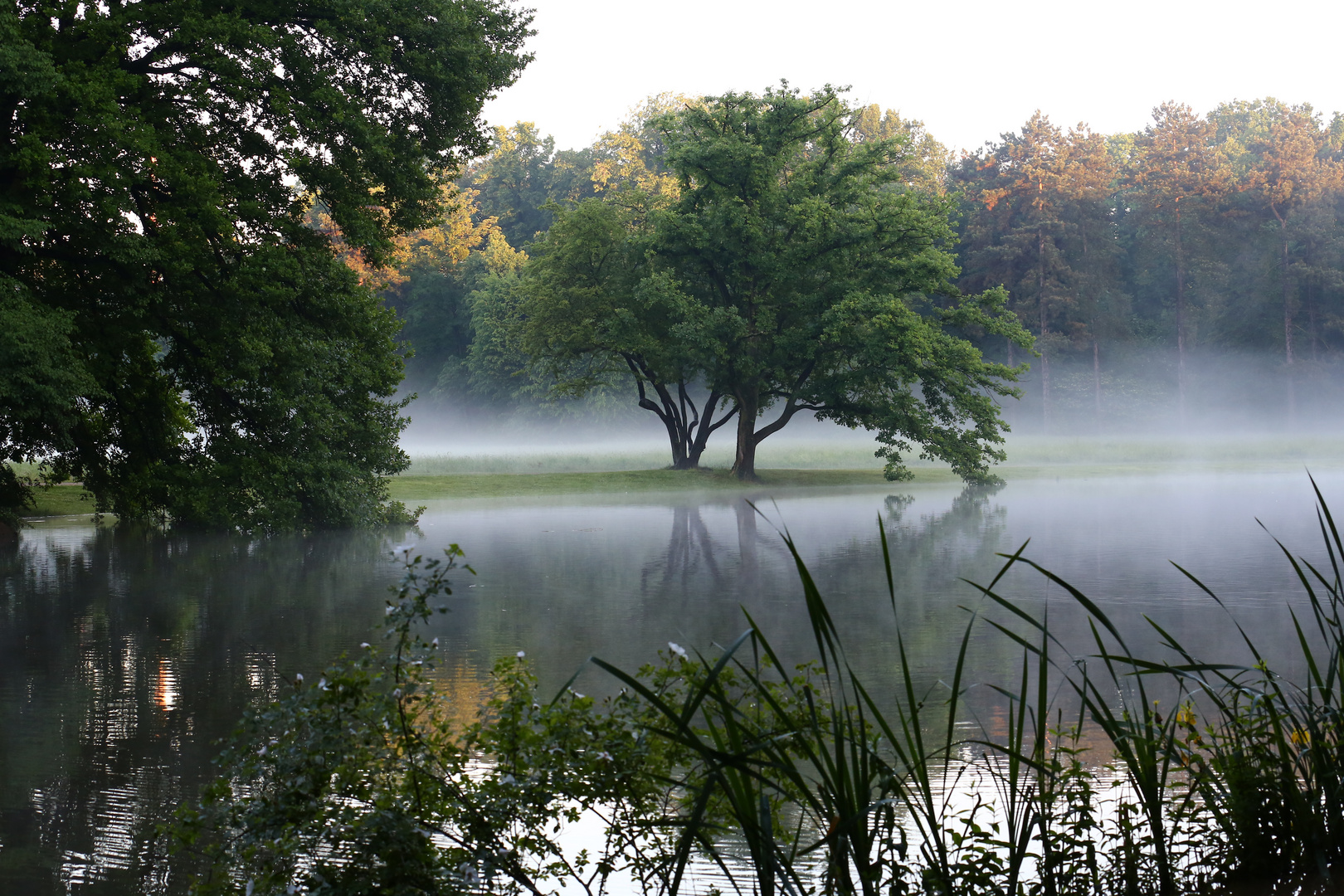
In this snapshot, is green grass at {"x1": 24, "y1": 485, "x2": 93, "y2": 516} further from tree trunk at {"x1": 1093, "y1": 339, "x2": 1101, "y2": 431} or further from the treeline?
tree trunk at {"x1": 1093, "y1": 339, "x2": 1101, "y2": 431}

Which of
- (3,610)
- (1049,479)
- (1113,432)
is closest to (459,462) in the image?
(1049,479)

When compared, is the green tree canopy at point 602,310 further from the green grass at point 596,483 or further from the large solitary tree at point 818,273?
the green grass at point 596,483

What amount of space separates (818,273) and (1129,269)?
3511 cm

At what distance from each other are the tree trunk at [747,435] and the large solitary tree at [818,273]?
0.15 ft

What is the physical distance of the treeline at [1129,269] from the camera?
50.8 metres

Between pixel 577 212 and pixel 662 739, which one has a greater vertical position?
pixel 577 212

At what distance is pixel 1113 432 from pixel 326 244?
43293mm

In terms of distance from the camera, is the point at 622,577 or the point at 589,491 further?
the point at 589,491

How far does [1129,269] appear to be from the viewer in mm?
59125

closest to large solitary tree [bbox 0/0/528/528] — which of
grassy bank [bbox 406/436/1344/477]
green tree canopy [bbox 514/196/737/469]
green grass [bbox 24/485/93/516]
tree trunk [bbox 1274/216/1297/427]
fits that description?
green grass [bbox 24/485/93/516]

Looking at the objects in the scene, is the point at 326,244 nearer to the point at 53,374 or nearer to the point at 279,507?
the point at 279,507

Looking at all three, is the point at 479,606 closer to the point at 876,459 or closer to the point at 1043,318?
the point at 876,459

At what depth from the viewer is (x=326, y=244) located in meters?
17.7

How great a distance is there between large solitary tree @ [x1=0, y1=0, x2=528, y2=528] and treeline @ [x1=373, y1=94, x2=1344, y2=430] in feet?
99.1
